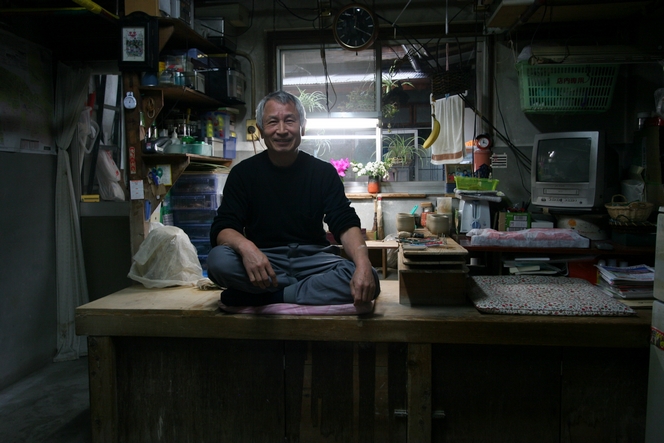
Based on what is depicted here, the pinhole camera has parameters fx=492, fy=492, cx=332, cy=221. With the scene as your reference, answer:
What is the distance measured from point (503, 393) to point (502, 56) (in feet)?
10.5

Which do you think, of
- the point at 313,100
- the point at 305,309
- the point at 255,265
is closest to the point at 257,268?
the point at 255,265

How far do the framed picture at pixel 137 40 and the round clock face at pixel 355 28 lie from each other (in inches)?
58.1

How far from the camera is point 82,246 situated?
13.0 ft

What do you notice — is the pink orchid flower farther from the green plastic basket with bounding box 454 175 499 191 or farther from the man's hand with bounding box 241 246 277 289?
the man's hand with bounding box 241 246 277 289

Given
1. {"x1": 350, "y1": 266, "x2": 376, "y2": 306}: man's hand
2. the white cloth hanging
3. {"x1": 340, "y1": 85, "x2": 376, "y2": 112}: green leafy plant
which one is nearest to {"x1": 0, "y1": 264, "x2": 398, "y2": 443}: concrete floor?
the white cloth hanging

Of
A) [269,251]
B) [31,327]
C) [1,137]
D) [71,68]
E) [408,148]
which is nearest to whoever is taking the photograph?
[269,251]

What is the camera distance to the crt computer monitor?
3533mm

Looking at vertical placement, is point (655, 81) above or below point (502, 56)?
below

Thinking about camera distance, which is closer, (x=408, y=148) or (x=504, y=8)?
(x=504, y=8)

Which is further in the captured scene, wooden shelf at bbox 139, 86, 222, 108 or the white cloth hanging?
the white cloth hanging

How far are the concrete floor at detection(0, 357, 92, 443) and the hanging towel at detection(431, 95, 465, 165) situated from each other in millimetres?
3514

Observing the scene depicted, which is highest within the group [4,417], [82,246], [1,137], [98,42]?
[98,42]

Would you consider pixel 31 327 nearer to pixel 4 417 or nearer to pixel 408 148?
pixel 4 417

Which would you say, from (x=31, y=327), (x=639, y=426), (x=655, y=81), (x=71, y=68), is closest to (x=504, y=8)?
(x=655, y=81)
